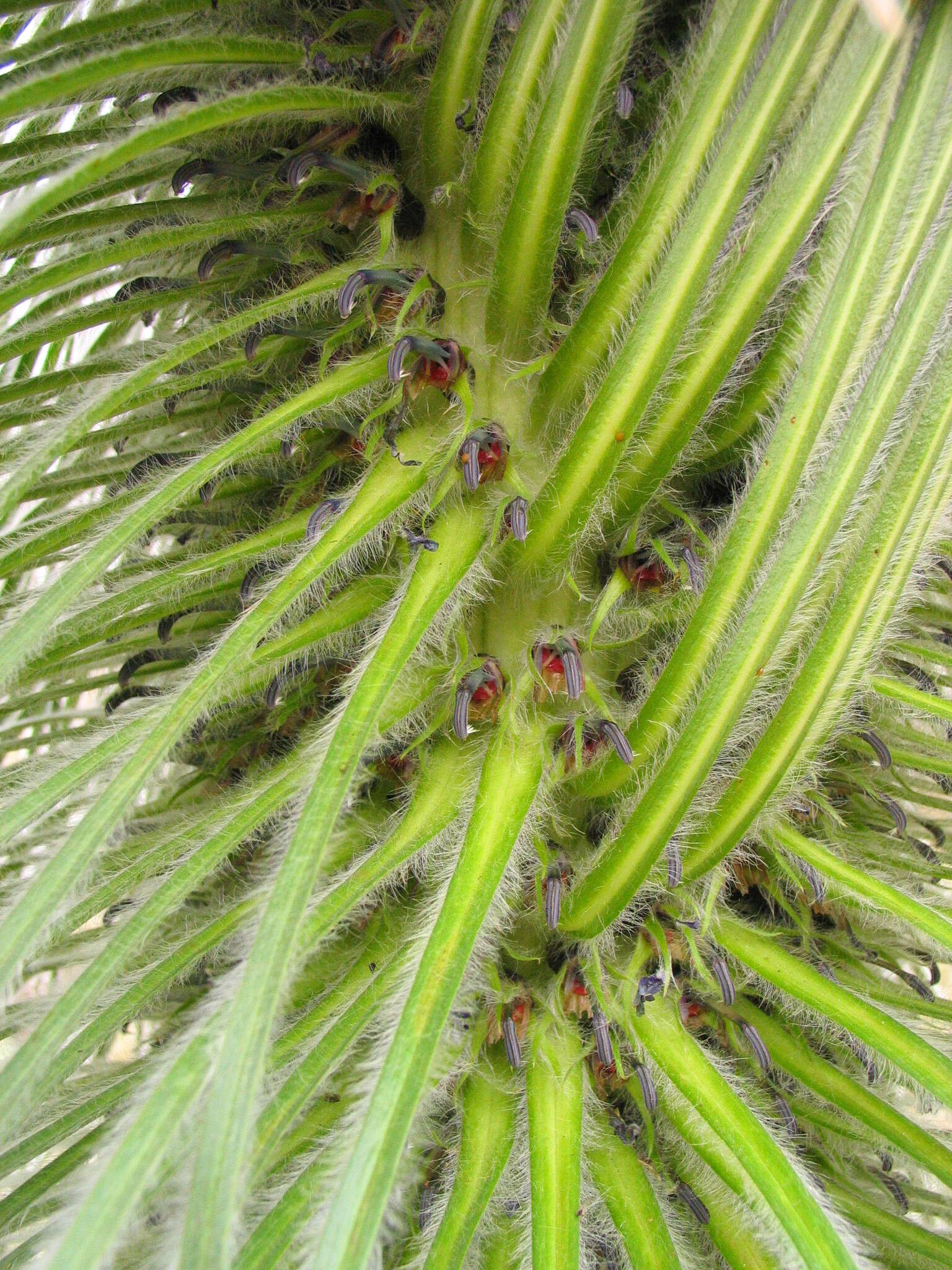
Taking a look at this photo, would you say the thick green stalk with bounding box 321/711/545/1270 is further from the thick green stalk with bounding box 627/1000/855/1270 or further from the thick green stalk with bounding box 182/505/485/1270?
the thick green stalk with bounding box 627/1000/855/1270

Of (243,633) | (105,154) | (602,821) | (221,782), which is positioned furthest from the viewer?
(221,782)

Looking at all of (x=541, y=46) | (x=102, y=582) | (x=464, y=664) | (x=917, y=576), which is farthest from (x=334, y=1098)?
(x=541, y=46)

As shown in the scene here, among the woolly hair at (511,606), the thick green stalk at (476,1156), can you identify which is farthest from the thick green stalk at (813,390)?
the thick green stalk at (476,1156)

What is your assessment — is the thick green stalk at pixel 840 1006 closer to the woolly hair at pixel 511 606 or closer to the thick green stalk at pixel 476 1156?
the woolly hair at pixel 511 606

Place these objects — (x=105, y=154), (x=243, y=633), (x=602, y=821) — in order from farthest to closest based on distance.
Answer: (x=602, y=821) → (x=243, y=633) → (x=105, y=154)

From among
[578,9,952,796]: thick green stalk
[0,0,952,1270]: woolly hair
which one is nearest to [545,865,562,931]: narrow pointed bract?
[0,0,952,1270]: woolly hair

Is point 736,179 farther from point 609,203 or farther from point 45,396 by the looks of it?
point 45,396

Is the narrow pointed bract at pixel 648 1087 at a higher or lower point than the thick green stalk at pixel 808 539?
lower
